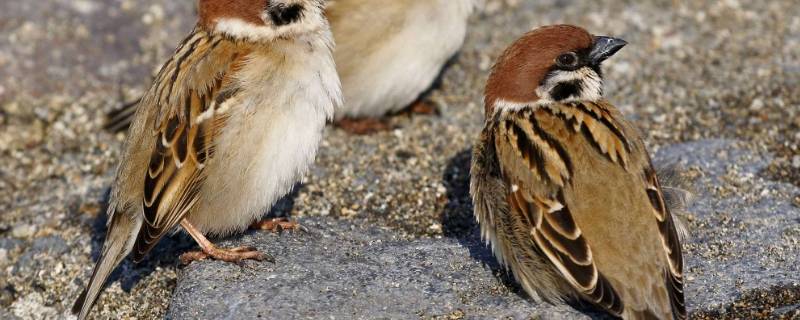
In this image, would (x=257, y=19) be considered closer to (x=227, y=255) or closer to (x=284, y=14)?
(x=284, y=14)

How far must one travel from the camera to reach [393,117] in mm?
7539

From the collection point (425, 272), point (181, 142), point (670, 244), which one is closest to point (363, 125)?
point (181, 142)

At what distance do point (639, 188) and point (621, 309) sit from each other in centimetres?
63

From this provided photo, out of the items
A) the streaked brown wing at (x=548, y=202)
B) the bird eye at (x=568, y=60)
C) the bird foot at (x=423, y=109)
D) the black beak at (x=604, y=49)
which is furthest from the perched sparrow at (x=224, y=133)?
the bird foot at (x=423, y=109)

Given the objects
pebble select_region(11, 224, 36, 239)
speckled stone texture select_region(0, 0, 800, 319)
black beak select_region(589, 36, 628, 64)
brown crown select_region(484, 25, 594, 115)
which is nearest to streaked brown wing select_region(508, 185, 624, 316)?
speckled stone texture select_region(0, 0, 800, 319)

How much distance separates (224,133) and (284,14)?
0.75 meters

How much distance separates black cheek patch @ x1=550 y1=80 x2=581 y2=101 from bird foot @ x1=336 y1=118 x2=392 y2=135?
2.10m

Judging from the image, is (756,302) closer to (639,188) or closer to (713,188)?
(639,188)

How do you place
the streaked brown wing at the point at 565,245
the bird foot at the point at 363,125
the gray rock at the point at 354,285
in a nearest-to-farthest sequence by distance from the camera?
the streaked brown wing at the point at 565,245
the gray rock at the point at 354,285
the bird foot at the point at 363,125

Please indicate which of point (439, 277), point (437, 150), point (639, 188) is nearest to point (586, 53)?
point (639, 188)

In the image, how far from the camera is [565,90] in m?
5.43

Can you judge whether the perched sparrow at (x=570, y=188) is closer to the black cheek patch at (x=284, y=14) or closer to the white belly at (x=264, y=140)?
the white belly at (x=264, y=140)

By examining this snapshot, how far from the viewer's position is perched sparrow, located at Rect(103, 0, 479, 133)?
696 cm

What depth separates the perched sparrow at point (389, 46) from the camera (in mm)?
6961
